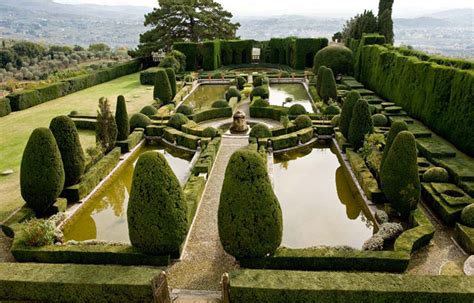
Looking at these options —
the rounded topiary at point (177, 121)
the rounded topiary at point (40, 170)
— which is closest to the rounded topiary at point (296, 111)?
the rounded topiary at point (177, 121)

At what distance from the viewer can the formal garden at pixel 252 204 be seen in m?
8.18

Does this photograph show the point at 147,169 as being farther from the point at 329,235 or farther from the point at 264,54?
the point at 264,54

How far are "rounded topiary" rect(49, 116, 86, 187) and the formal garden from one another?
0.14 feet

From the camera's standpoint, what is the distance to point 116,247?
9695 millimetres

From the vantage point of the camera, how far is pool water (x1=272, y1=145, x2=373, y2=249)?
11.2m

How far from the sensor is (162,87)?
26516 mm

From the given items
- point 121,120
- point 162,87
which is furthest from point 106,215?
point 162,87

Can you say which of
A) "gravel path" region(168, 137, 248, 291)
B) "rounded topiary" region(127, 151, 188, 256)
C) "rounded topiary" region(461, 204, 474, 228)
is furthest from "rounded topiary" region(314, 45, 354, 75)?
"rounded topiary" region(127, 151, 188, 256)

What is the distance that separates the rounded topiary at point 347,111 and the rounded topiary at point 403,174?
625cm

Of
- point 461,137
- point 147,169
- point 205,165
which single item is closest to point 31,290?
point 147,169

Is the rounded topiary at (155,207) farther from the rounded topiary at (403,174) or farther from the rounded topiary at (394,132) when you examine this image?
the rounded topiary at (394,132)

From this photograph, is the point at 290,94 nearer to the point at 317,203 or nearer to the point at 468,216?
the point at 317,203

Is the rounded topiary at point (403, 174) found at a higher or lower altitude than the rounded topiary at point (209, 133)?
higher

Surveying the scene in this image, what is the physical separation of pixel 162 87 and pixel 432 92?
16664 mm
